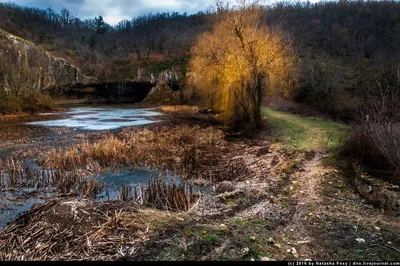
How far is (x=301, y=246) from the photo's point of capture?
5.14 metres

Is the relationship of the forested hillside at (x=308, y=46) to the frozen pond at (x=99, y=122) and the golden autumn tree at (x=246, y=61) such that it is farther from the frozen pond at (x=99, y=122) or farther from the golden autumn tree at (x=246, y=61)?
the frozen pond at (x=99, y=122)

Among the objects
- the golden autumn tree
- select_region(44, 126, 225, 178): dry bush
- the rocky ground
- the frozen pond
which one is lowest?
the frozen pond

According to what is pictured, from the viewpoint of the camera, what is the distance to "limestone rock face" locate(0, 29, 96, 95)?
3559 cm

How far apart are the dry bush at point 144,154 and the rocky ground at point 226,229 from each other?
14.5ft

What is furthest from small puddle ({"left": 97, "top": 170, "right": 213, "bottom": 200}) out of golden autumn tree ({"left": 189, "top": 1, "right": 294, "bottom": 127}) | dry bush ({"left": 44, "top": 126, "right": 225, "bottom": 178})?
golden autumn tree ({"left": 189, "top": 1, "right": 294, "bottom": 127})

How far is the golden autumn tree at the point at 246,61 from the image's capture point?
19.3m

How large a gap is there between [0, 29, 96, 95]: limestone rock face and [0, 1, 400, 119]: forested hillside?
18.9 m

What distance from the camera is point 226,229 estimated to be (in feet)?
18.5

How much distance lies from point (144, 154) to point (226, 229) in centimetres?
896

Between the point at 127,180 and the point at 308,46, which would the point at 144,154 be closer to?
the point at 127,180

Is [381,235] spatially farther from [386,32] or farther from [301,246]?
[386,32]

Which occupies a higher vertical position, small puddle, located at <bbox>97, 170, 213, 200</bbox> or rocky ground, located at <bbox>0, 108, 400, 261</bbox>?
rocky ground, located at <bbox>0, 108, 400, 261</bbox>

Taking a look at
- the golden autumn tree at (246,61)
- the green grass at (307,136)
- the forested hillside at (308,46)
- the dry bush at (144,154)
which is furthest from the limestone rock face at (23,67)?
the green grass at (307,136)

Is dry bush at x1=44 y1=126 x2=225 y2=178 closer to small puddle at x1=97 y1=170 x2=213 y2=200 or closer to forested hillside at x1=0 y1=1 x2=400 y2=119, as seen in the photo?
small puddle at x1=97 y1=170 x2=213 y2=200
